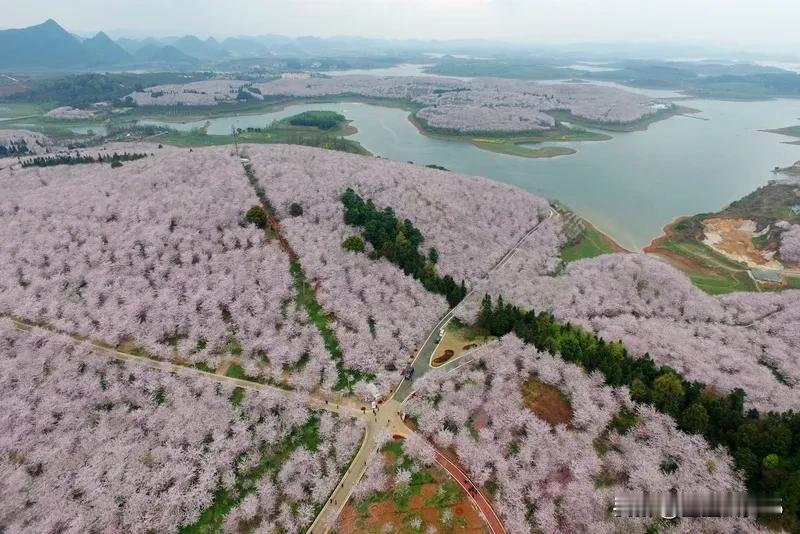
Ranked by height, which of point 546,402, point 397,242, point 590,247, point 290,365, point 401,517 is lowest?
point 401,517

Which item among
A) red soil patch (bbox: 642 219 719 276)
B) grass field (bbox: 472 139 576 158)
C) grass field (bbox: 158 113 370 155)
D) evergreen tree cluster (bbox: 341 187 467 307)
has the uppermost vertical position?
grass field (bbox: 158 113 370 155)

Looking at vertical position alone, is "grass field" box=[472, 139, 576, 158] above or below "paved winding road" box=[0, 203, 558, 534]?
above

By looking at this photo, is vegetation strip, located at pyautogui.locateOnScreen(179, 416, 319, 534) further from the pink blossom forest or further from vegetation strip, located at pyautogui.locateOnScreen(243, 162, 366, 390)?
vegetation strip, located at pyautogui.locateOnScreen(243, 162, 366, 390)

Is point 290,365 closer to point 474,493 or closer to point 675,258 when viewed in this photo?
point 474,493

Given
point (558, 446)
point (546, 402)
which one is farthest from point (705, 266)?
point (558, 446)

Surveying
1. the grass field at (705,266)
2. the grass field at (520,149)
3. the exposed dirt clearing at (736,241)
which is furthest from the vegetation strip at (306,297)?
the grass field at (520,149)

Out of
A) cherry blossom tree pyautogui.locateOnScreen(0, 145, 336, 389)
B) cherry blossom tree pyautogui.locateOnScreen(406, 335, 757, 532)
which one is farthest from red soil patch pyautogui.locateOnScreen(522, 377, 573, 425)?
cherry blossom tree pyautogui.locateOnScreen(0, 145, 336, 389)

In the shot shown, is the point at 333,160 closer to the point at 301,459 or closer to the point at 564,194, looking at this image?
the point at 564,194
